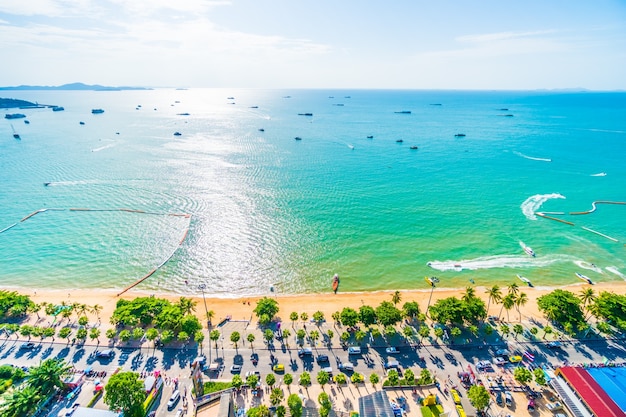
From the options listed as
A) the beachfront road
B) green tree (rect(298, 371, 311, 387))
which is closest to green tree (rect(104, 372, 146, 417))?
the beachfront road

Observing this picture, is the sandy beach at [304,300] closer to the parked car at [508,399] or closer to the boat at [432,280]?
the boat at [432,280]

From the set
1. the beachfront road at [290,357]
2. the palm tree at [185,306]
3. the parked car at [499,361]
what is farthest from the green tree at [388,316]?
the palm tree at [185,306]

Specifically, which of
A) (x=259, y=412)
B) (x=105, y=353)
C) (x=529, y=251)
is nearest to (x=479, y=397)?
(x=259, y=412)

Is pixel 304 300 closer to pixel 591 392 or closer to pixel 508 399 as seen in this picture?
pixel 508 399

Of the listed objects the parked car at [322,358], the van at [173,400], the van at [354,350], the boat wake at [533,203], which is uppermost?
the boat wake at [533,203]

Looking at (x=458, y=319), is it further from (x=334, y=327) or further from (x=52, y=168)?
(x=52, y=168)

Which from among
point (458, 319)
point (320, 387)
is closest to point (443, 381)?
point (458, 319)

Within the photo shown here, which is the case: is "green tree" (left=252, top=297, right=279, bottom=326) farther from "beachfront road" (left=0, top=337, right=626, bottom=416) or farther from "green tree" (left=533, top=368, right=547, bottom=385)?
"green tree" (left=533, top=368, right=547, bottom=385)
